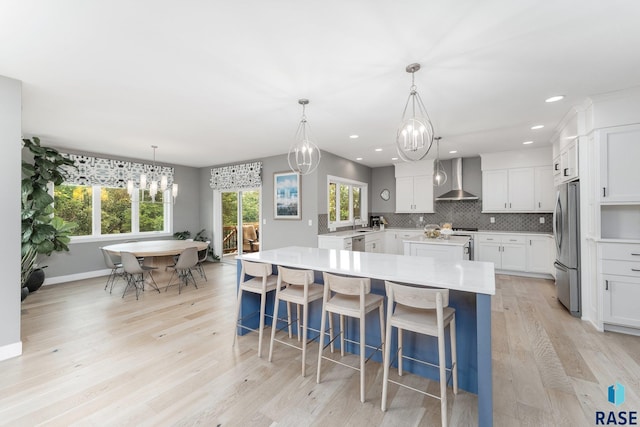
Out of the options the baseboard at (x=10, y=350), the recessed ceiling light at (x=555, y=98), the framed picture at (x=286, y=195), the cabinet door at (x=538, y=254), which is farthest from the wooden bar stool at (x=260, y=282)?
the cabinet door at (x=538, y=254)

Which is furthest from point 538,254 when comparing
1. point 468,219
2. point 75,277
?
point 75,277

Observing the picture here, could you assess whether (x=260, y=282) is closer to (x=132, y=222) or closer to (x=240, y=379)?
(x=240, y=379)

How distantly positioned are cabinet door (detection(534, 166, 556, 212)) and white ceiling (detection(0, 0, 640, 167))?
1.87m

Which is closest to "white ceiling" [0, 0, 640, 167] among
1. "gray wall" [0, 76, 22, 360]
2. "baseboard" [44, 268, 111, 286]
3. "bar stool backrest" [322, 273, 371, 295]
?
"gray wall" [0, 76, 22, 360]

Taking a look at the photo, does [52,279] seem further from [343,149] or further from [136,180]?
[343,149]

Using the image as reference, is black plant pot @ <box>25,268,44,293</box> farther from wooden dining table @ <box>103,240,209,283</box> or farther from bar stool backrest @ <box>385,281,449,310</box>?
bar stool backrest @ <box>385,281,449,310</box>

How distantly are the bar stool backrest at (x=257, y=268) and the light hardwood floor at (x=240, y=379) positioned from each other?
747 millimetres

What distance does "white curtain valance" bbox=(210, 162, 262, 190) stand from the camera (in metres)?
6.12

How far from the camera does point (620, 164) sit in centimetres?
295

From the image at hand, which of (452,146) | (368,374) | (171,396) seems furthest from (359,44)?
(452,146)

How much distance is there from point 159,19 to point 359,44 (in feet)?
4.42

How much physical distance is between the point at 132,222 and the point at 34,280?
83.0 inches

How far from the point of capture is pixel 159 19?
1.76m

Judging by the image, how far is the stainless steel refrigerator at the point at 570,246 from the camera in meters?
3.34
